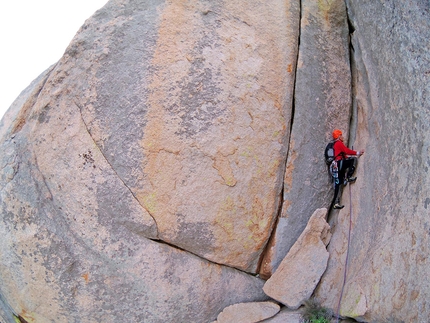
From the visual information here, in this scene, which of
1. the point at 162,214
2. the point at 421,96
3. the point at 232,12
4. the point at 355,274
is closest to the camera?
the point at 421,96

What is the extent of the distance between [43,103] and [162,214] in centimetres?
242

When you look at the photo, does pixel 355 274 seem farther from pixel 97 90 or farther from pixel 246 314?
pixel 97 90

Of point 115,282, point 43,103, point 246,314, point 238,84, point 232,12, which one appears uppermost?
point 232,12

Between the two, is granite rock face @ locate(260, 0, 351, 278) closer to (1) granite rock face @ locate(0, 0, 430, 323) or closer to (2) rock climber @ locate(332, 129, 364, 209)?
(1) granite rock face @ locate(0, 0, 430, 323)

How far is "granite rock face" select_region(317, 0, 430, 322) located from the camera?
418cm

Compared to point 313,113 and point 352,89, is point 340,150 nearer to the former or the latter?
point 313,113

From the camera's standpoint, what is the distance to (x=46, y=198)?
18.4 feet

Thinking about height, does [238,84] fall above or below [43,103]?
above

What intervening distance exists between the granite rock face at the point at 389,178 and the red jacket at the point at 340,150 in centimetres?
23

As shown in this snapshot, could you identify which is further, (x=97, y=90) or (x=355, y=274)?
(x=97, y=90)

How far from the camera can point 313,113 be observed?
588 centimetres

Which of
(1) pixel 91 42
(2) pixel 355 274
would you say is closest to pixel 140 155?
(1) pixel 91 42

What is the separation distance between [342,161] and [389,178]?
37.2 inches

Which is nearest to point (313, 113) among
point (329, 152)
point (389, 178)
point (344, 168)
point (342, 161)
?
point (329, 152)
